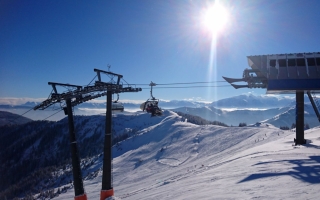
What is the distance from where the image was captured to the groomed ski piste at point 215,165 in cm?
973

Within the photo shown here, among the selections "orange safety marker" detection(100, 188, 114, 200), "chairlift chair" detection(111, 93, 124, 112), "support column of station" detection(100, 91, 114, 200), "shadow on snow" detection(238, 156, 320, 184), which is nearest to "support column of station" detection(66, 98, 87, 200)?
"orange safety marker" detection(100, 188, 114, 200)

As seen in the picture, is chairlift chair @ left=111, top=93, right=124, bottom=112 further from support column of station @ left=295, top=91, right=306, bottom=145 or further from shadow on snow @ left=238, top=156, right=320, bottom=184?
support column of station @ left=295, top=91, right=306, bottom=145

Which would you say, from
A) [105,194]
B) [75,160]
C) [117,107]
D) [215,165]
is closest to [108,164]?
[105,194]

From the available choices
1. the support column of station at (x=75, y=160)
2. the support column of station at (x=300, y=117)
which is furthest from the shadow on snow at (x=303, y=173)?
the support column of station at (x=75, y=160)

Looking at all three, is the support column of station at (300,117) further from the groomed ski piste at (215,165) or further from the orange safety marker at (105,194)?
the orange safety marker at (105,194)

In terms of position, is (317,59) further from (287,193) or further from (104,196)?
(104,196)

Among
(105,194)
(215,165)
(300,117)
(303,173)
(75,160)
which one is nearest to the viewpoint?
(303,173)

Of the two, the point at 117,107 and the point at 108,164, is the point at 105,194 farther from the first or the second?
the point at 117,107

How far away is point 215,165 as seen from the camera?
21438 mm

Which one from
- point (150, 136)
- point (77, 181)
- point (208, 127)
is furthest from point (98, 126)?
point (77, 181)

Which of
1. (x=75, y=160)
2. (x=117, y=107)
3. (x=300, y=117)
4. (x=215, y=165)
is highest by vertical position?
(x=117, y=107)

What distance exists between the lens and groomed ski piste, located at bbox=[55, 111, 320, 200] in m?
9.73

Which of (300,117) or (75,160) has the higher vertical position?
(300,117)

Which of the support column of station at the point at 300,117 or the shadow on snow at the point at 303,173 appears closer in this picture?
the shadow on snow at the point at 303,173
